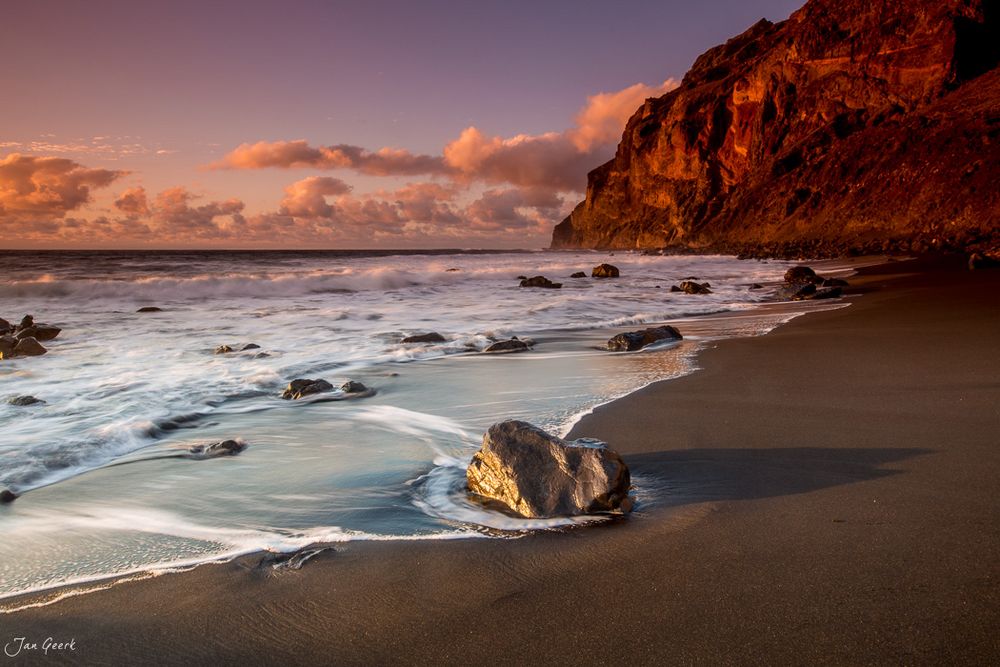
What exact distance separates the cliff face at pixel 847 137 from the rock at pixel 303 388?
27.0 metres

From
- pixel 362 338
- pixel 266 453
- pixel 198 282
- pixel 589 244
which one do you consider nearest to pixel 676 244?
pixel 589 244

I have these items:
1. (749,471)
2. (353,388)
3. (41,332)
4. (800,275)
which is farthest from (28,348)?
(800,275)

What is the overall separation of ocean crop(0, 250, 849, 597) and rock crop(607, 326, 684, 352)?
351mm

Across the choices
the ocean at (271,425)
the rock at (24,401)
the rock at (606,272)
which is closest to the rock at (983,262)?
the ocean at (271,425)

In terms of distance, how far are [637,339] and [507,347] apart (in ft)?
5.22

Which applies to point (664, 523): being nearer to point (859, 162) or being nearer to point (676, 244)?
point (859, 162)

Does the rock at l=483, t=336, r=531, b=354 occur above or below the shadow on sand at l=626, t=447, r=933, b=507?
above

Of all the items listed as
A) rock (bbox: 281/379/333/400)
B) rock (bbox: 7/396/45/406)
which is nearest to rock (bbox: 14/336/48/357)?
rock (bbox: 7/396/45/406)

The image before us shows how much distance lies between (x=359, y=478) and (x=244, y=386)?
305cm

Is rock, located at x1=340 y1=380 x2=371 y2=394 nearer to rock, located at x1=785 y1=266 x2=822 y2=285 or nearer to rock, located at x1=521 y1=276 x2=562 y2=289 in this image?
rock, located at x1=785 y1=266 x2=822 y2=285

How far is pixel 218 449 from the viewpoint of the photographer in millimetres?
3723

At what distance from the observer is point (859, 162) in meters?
42.3

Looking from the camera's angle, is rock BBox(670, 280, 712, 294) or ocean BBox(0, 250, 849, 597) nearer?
ocean BBox(0, 250, 849, 597)

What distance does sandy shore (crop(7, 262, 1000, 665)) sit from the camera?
1665 millimetres
